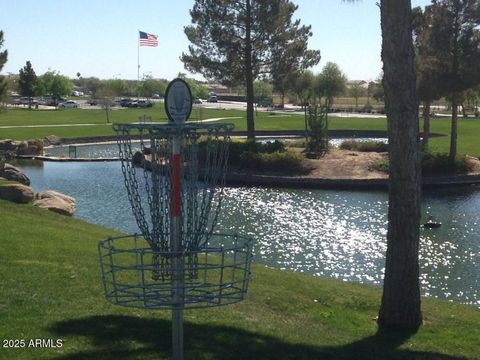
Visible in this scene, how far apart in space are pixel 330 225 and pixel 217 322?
13.9 m

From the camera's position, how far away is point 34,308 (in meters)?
7.20

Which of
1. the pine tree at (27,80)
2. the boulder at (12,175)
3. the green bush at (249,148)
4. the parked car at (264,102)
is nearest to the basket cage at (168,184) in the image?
the boulder at (12,175)

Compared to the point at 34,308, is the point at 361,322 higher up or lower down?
lower down

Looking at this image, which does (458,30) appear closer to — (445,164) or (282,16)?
(445,164)

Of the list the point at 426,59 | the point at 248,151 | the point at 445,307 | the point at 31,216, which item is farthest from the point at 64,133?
the point at 445,307

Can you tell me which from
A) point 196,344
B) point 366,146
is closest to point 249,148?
point 366,146

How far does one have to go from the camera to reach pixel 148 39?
39.6m

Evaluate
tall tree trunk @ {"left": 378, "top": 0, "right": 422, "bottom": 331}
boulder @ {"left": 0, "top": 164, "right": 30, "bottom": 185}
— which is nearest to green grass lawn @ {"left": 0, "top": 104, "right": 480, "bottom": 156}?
boulder @ {"left": 0, "top": 164, "right": 30, "bottom": 185}

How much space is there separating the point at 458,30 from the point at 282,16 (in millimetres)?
10152

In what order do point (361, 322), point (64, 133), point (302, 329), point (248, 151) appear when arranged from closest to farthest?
point (302, 329) → point (361, 322) → point (248, 151) → point (64, 133)

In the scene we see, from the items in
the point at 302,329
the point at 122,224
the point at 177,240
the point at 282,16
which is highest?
the point at 282,16

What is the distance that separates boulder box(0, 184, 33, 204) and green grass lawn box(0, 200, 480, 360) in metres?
7.13

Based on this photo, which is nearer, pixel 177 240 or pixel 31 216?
pixel 177 240

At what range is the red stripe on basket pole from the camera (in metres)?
4.35
